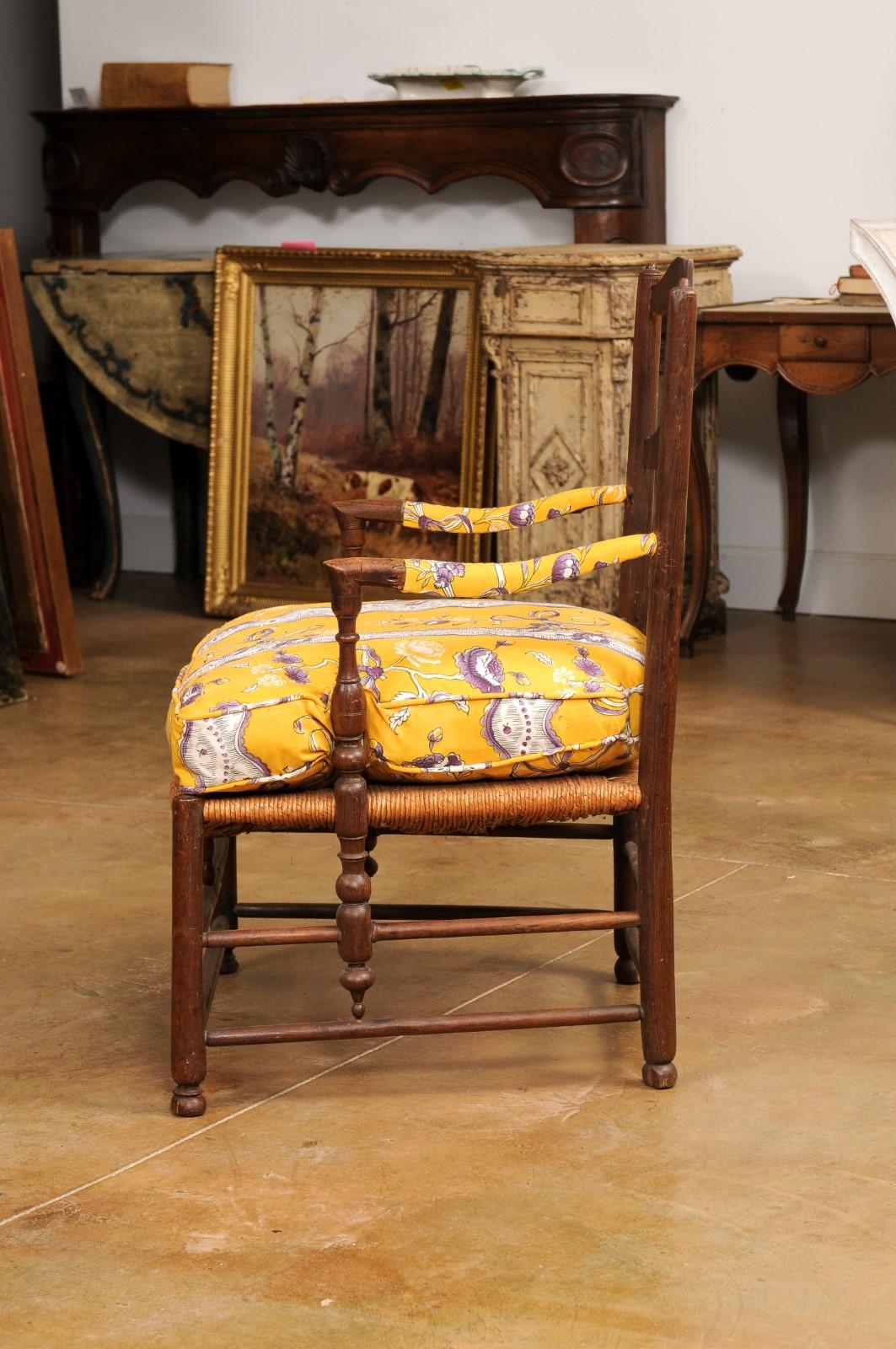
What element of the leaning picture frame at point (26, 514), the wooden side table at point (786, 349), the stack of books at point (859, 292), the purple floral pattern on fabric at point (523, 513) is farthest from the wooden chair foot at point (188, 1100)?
the stack of books at point (859, 292)

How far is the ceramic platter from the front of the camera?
5.22 metres

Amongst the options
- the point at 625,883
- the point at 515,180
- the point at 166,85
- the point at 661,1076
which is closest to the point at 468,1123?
the point at 661,1076

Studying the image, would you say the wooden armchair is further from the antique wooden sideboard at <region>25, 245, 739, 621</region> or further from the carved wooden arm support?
the antique wooden sideboard at <region>25, 245, 739, 621</region>

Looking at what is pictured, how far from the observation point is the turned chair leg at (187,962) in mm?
2117

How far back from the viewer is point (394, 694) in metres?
2.11

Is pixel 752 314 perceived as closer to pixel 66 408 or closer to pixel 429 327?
pixel 429 327

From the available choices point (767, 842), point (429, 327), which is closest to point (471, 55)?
point (429, 327)

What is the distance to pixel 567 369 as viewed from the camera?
4.71 m

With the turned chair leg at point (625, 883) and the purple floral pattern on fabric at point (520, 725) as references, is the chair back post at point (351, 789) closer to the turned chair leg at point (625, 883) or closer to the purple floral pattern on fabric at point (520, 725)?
the purple floral pattern on fabric at point (520, 725)

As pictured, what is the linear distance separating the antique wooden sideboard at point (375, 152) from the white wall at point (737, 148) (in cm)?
17

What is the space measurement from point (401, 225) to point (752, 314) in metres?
1.63

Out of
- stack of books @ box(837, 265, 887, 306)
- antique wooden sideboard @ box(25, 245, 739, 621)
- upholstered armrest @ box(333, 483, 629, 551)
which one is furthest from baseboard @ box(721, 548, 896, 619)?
upholstered armrest @ box(333, 483, 629, 551)

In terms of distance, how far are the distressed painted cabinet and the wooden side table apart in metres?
0.20

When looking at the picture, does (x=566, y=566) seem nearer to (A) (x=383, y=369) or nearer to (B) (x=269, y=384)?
(A) (x=383, y=369)
